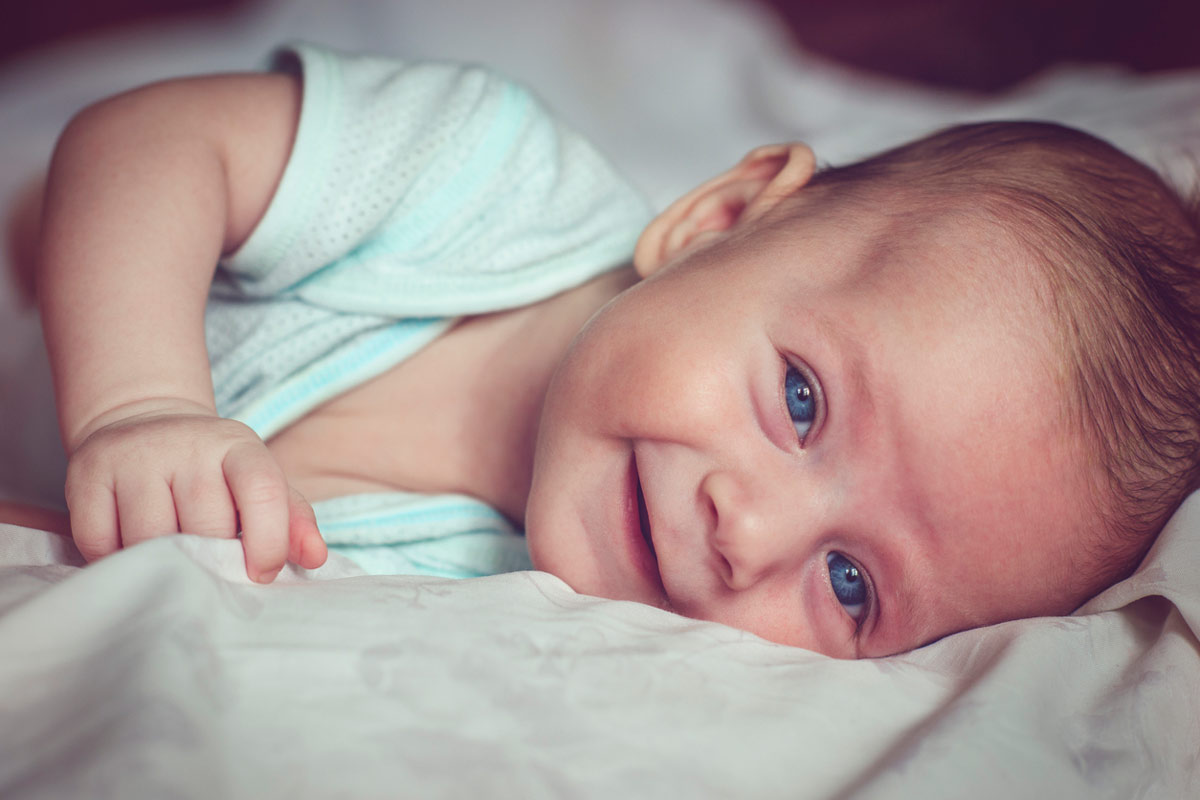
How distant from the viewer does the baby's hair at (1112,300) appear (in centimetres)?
78

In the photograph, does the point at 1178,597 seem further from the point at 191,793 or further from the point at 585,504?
the point at 191,793

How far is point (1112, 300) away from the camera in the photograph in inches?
31.6

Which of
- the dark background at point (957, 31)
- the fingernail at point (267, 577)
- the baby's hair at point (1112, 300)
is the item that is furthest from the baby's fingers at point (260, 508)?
the dark background at point (957, 31)

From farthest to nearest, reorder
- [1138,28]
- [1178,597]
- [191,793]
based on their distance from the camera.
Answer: [1138,28] → [1178,597] → [191,793]

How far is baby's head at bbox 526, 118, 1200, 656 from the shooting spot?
739 mm

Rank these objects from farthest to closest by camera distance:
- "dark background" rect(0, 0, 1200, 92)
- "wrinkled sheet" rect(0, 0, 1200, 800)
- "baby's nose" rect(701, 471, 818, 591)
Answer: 1. "dark background" rect(0, 0, 1200, 92)
2. "baby's nose" rect(701, 471, 818, 591)
3. "wrinkled sheet" rect(0, 0, 1200, 800)

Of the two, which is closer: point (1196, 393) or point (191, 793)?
point (191, 793)

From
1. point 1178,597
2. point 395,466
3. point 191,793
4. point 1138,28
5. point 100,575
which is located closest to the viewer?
point 191,793

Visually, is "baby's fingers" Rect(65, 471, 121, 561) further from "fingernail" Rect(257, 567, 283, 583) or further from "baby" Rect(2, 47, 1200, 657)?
"fingernail" Rect(257, 567, 283, 583)

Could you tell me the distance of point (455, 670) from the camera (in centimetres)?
51

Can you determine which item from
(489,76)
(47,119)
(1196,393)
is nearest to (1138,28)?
(1196,393)

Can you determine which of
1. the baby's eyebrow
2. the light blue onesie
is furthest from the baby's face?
the light blue onesie

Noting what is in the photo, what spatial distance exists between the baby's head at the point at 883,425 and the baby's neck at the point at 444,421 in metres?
0.22

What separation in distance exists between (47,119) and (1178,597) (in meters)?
1.87
